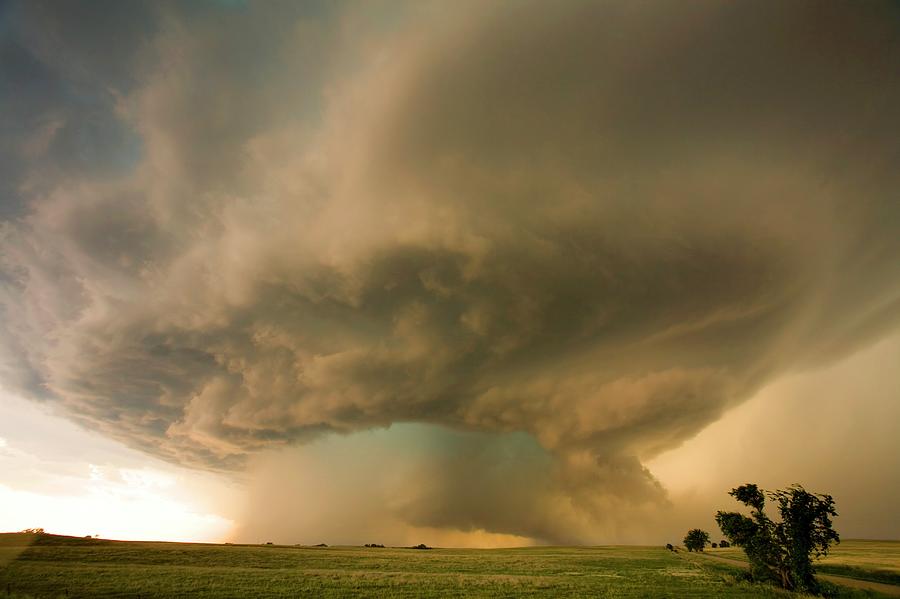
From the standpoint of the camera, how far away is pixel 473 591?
169ft

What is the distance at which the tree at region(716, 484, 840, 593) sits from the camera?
58.3 metres

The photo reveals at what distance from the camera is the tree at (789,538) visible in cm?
5828

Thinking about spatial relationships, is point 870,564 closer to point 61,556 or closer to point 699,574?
point 699,574

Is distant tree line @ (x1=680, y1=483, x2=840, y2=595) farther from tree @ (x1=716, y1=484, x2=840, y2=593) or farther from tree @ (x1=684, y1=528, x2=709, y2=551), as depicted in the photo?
tree @ (x1=684, y1=528, x2=709, y2=551)

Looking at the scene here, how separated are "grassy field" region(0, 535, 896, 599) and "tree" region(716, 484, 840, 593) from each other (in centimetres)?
409

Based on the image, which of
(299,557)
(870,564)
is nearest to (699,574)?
(870,564)

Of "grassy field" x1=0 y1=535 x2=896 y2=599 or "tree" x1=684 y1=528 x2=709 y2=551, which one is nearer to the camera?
"grassy field" x1=0 y1=535 x2=896 y2=599

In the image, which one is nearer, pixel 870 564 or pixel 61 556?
pixel 61 556

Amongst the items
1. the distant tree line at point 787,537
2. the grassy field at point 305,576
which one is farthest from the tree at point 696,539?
the distant tree line at point 787,537

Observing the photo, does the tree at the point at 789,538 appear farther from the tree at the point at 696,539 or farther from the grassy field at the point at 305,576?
the tree at the point at 696,539

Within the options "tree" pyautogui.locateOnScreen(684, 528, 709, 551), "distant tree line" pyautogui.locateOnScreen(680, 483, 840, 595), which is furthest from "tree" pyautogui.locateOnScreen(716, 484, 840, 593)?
"tree" pyautogui.locateOnScreen(684, 528, 709, 551)

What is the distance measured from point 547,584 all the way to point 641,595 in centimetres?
1194

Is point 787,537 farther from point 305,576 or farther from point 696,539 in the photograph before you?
point 696,539

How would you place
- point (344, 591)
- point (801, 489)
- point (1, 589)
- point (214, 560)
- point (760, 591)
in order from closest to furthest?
1. point (1, 589)
2. point (344, 591)
3. point (760, 591)
4. point (801, 489)
5. point (214, 560)
